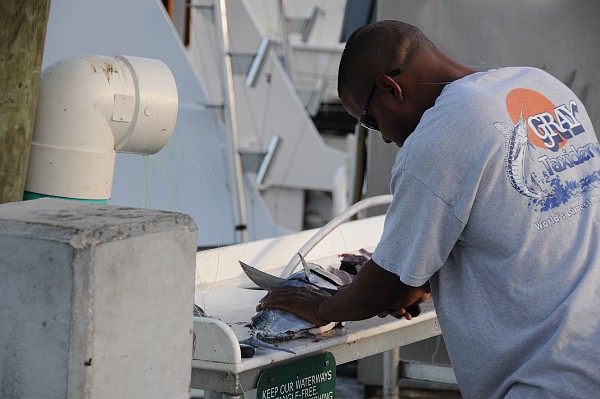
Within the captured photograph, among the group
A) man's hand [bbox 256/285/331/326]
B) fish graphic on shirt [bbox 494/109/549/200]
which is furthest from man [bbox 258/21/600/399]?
man's hand [bbox 256/285/331/326]

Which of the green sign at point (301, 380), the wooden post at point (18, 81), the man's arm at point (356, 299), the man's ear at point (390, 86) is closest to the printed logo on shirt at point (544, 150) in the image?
the man's ear at point (390, 86)

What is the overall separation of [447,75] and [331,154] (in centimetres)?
904

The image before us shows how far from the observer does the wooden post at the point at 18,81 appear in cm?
237

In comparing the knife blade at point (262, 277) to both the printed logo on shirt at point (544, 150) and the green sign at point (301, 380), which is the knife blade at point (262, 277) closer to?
the green sign at point (301, 380)

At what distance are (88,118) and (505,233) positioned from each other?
1.11 m

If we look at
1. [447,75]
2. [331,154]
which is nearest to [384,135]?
[447,75]

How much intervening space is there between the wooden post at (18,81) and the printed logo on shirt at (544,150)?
111cm

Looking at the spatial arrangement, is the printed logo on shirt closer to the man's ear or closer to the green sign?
the man's ear

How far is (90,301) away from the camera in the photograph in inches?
73.9

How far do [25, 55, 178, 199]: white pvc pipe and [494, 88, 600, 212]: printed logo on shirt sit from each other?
3.10 feet

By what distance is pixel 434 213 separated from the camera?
94.1 inches

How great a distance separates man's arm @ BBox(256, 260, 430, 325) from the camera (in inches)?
104

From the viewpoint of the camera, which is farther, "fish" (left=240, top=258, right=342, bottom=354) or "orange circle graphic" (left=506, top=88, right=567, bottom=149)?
"fish" (left=240, top=258, right=342, bottom=354)

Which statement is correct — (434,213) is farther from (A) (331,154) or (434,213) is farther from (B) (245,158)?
(A) (331,154)
